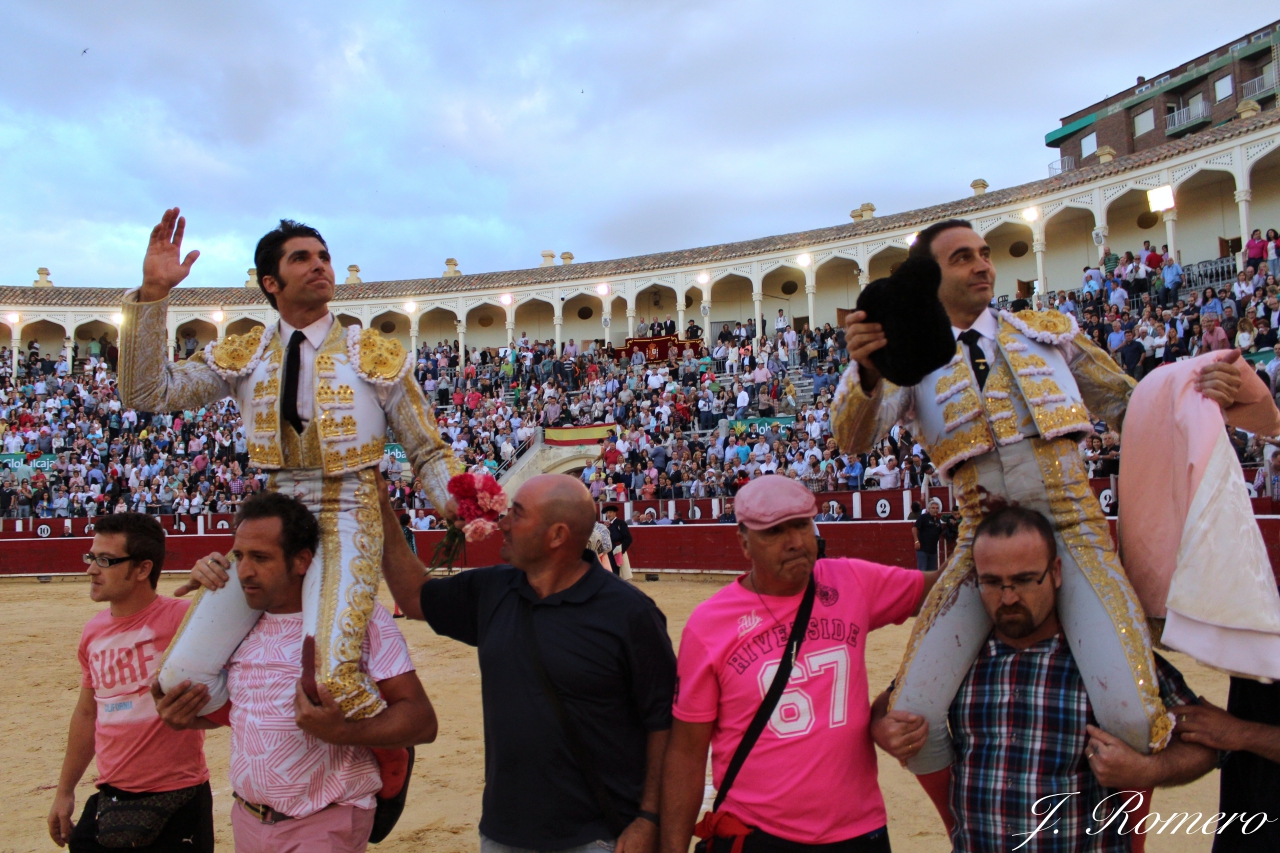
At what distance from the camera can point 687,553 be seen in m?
15.1

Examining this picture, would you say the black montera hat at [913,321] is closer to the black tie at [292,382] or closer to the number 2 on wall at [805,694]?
Answer: the number 2 on wall at [805,694]

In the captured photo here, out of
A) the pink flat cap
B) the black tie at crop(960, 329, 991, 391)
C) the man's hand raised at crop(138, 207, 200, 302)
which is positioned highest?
the man's hand raised at crop(138, 207, 200, 302)

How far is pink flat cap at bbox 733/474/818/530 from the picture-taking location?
2197 millimetres

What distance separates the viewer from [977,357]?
2.55 m

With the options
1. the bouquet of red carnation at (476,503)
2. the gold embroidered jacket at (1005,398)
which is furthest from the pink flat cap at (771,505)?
the bouquet of red carnation at (476,503)

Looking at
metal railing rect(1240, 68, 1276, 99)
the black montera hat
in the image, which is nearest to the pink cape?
the black montera hat

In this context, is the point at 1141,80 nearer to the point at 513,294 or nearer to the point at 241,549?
the point at 513,294

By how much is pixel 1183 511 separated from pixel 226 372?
101 inches

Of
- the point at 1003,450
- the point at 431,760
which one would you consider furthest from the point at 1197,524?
the point at 431,760

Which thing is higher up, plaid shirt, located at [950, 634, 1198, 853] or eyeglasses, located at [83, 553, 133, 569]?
eyeglasses, located at [83, 553, 133, 569]

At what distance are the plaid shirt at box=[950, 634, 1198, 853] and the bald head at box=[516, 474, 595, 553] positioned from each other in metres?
1.01

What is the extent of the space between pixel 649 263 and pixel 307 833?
95.3ft

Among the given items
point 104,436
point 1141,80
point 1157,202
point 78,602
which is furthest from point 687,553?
point 1141,80

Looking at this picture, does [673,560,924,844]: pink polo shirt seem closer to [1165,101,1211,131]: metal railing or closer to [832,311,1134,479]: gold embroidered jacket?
[832,311,1134,479]: gold embroidered jacket
